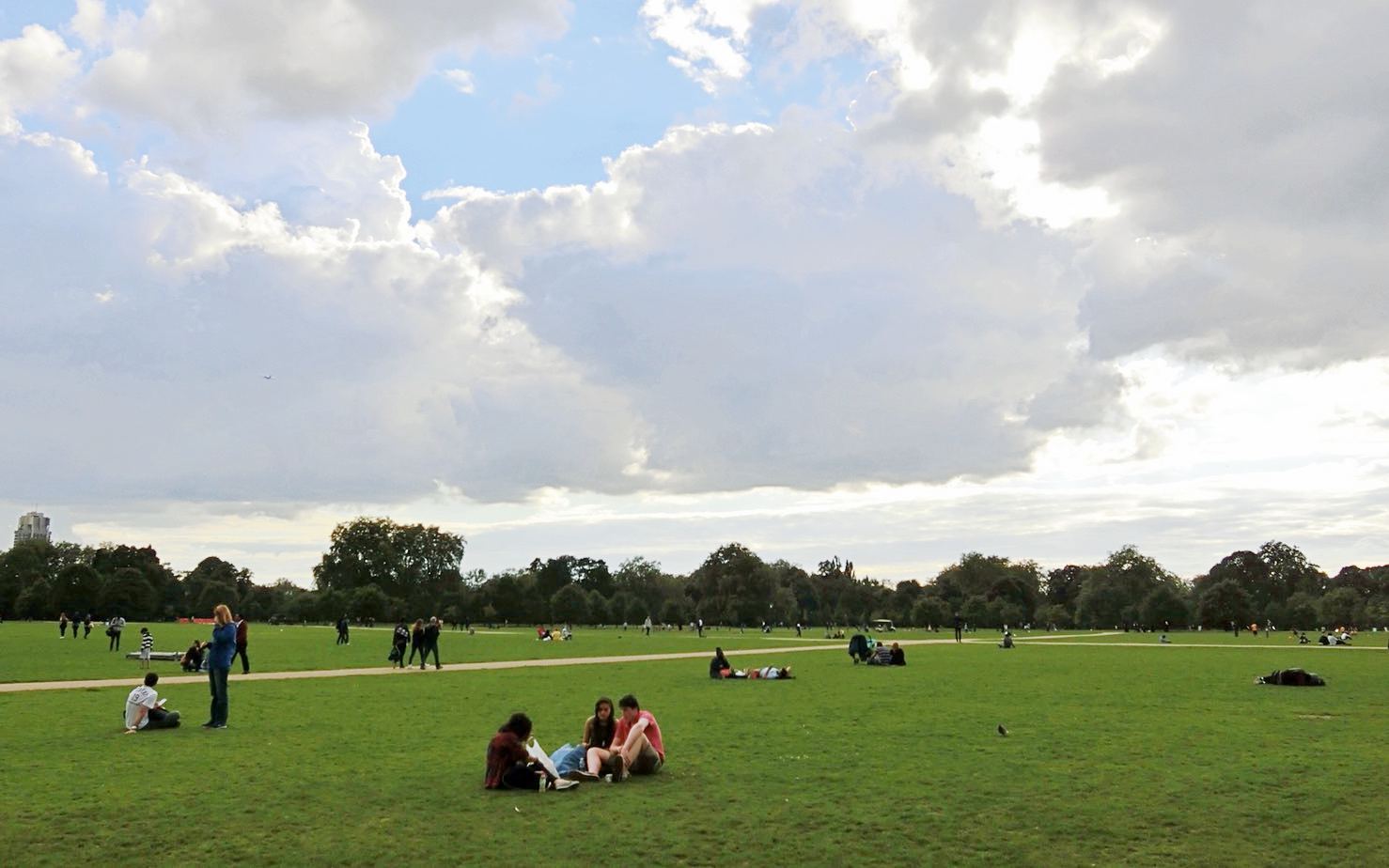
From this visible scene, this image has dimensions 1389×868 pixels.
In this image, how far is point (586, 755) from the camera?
12320mm

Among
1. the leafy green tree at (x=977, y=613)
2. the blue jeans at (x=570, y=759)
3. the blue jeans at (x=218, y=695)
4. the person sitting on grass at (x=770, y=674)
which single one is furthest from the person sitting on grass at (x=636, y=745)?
the leafy green tree at (x=977, y=613)

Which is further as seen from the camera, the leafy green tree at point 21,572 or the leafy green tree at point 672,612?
the leafy green tree at point 21,572

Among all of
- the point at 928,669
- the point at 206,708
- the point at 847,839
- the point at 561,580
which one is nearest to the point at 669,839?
the point at 847,839

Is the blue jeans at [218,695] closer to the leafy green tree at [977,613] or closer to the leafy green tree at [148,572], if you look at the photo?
the leafy green tree at [977,613]

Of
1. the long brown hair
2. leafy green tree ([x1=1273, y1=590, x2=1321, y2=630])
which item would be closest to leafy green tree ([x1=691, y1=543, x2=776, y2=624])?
leafy green tree ([x1=1273, y1=590, x2=1321, y2=630])

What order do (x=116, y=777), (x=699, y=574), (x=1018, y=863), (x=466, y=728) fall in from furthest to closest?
(x=699, y=574) → (x=466, y=728) → (x=116, y=777) → (x=1018, y=863)

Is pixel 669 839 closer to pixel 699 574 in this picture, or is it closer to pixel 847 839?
pixel 847 839

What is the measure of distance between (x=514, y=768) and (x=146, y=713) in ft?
28.9

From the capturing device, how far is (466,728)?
17.4 meters

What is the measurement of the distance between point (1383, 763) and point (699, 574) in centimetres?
13278

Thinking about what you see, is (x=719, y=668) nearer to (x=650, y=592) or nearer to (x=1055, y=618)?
(x=1055, y=618)

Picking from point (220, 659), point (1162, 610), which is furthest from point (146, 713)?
point (1162, 610)

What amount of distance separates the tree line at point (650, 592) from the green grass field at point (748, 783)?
107 metres

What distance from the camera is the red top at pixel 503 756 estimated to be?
11.5 meters
